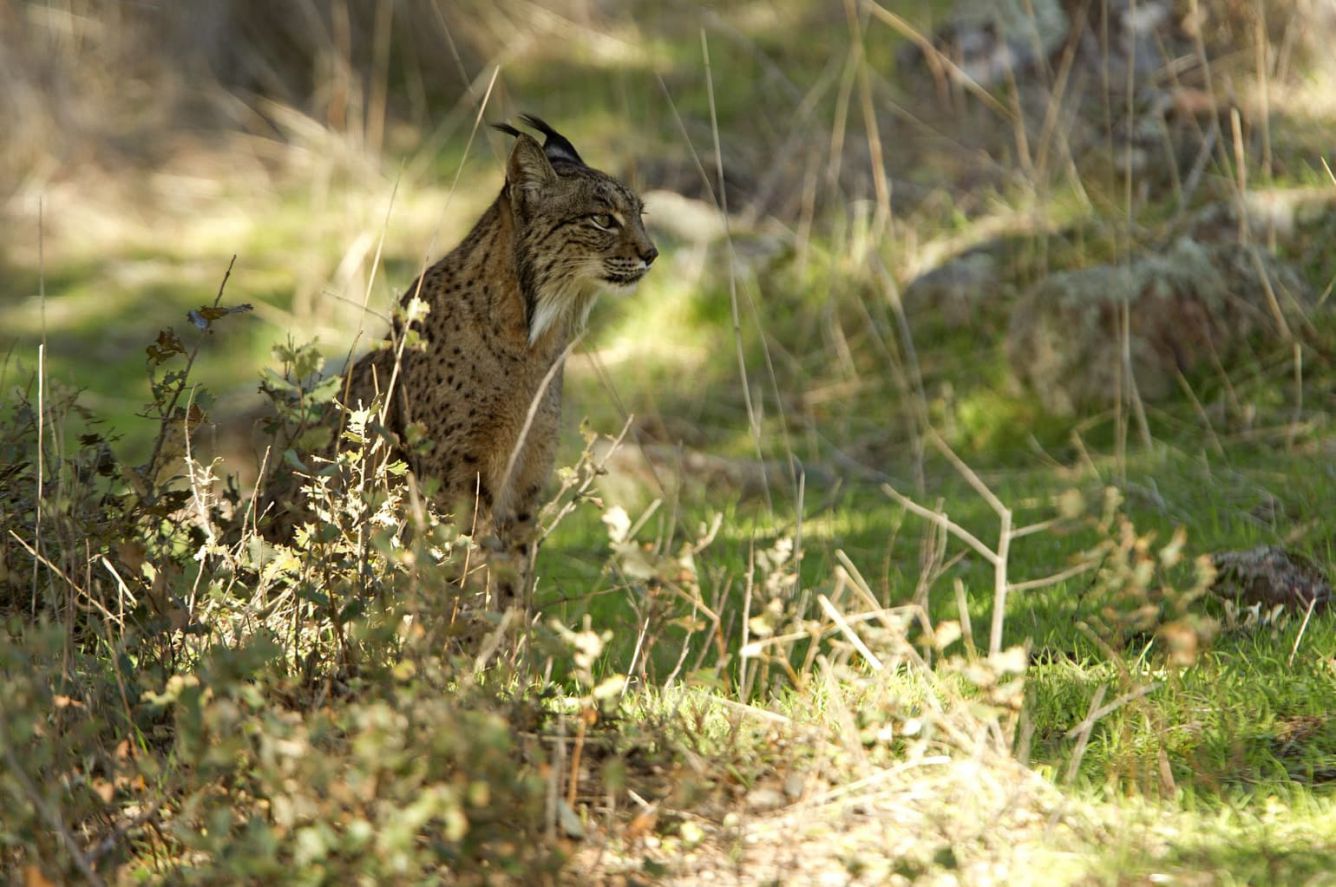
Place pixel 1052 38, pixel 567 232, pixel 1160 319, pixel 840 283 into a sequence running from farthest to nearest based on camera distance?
pixel 1052 38 → pixel 840 283 → pixel 1160 319 → pixel 567 232

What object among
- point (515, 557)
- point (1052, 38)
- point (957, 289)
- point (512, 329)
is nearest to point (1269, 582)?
point (515, 557)

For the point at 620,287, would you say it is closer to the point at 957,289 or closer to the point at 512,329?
the point at 512,329

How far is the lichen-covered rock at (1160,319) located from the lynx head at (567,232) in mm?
3303

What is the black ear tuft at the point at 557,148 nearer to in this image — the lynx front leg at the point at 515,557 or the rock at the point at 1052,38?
the lynx front leg at the point at 515,557

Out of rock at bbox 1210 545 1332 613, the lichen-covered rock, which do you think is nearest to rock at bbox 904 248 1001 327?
the lichen-covered rock

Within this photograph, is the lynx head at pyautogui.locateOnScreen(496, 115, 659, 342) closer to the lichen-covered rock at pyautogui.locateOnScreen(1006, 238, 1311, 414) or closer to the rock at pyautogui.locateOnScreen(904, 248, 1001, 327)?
the lichen-covered rock at pyautogui.locateOnScreen(1006, 238, 1311, 414)

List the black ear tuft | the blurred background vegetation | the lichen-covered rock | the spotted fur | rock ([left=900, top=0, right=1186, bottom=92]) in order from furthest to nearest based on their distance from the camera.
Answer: rock ([left=900, top=0, right=1186, bottom=92]) < the lichen-covered rock < the black ear tuft < the spotted fur < the blurred background vegetation

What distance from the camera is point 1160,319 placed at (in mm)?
7832

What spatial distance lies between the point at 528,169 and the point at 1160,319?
3945mm

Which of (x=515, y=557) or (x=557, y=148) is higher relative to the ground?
(x=557, y=148)

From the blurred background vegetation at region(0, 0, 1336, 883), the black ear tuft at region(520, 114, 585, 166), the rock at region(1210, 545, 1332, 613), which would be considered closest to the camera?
the blurred background vegetation at region(0, 0, 1336, 883)

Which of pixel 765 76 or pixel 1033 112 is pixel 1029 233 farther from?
pixel 765 76

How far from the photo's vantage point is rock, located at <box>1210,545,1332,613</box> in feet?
16.6

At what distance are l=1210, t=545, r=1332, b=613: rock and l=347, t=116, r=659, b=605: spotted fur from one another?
2156 mm
